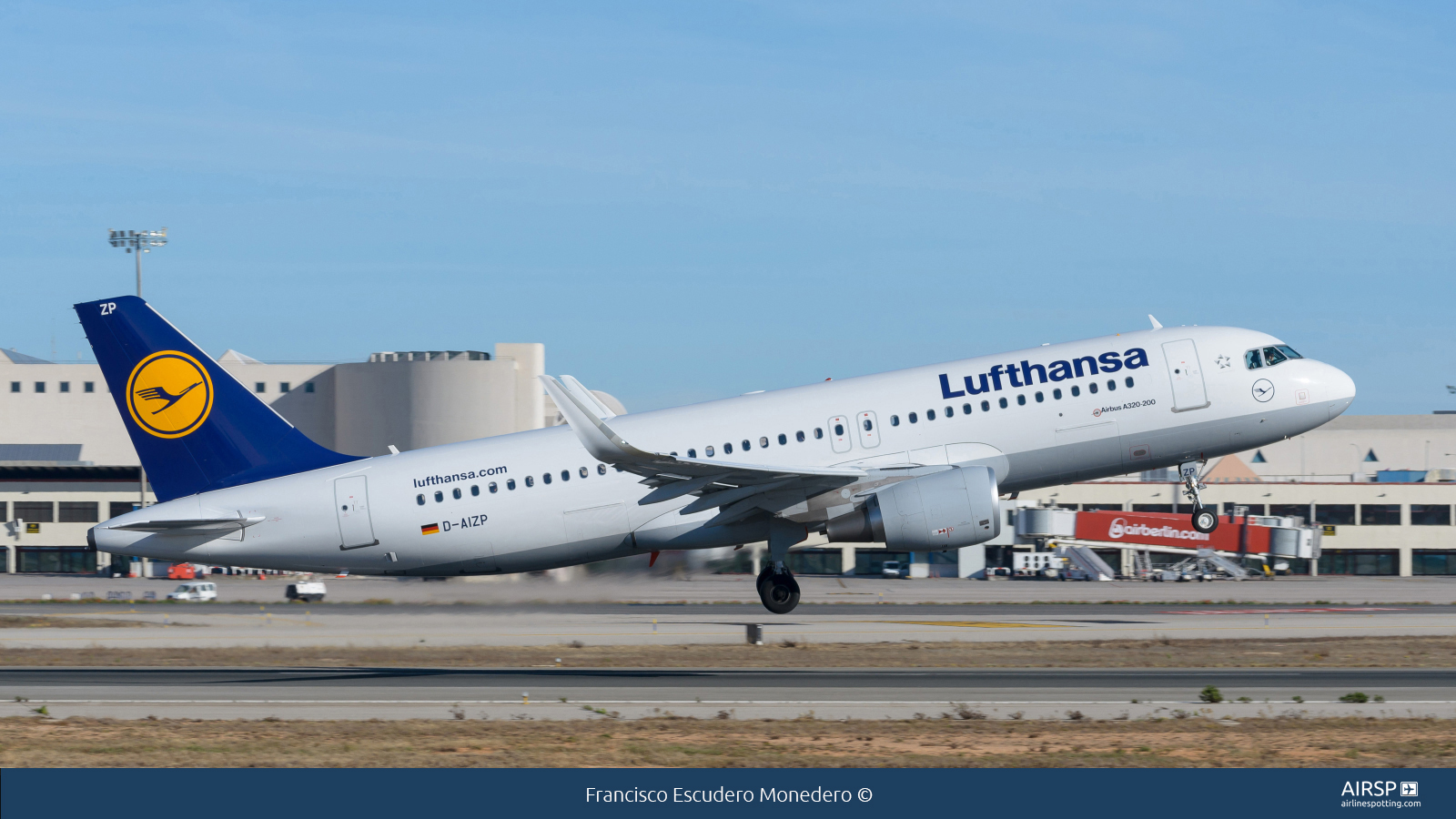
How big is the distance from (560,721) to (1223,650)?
2726 cm

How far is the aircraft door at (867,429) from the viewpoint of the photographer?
31.2m

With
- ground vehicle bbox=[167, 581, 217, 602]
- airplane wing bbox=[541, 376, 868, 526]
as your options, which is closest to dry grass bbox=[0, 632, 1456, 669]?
airplane wing bbox=[541, 376, 868, 526]

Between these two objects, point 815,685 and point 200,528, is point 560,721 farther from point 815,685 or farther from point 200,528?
point 200,528

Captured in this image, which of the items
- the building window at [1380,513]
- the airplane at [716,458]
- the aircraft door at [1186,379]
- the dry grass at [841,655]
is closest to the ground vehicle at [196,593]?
the dry grass at [841,655]

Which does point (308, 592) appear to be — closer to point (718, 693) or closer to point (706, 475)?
point (718, 693)

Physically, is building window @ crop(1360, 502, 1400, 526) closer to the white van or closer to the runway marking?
the runway marking

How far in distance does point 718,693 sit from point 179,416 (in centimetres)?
1497

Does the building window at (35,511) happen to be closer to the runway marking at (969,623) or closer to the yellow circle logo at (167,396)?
the runway marking at (969,623)

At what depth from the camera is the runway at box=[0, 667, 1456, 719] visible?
25984 millimetres

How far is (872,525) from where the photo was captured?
3011cm

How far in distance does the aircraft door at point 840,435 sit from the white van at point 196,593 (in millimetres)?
52767

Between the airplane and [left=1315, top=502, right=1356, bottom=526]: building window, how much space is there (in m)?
81.7

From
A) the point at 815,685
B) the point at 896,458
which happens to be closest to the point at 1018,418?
the point at 896,458

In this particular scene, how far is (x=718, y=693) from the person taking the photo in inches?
1155
